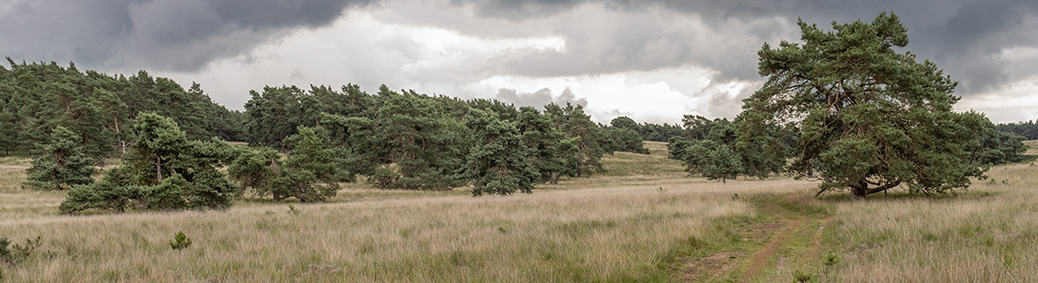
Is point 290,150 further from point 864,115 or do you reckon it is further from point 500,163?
point 864,115

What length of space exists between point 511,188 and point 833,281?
23812 millimetres

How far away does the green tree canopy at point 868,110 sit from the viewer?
1305cm

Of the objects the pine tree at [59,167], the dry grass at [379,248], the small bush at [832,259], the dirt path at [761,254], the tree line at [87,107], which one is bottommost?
the dirt path at [761,254]

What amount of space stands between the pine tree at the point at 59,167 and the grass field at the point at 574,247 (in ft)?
92.6

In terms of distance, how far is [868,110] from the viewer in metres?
13.1

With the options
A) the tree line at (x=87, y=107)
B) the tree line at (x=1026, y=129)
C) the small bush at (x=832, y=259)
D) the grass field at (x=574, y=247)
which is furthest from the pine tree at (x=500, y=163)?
the tree line at (x=1026, y=129)

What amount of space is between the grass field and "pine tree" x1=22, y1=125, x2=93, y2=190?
28.2 meters

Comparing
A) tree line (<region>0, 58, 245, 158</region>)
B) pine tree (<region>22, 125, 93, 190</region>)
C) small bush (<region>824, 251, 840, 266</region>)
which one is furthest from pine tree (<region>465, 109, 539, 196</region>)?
tree line (<region>0, 58, 245, 158</region>)

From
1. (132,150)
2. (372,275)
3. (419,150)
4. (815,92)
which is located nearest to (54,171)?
(132,150)

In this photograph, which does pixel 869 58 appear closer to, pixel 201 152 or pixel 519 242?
pixel 519 242

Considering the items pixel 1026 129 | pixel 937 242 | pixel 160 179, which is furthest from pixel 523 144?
pixel 1026 129

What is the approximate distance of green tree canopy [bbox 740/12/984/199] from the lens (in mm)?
13047

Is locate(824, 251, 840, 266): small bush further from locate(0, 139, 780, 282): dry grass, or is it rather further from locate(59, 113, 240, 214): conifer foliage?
locate(59, 113, 240, 214): conifer foliage

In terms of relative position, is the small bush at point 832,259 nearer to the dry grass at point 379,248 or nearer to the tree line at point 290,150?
the dry grass at point 379,248
